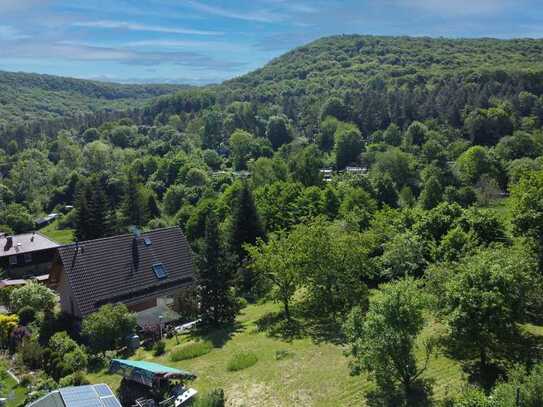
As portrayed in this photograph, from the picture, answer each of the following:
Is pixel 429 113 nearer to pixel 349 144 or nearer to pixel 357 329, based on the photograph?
pixel 349 144

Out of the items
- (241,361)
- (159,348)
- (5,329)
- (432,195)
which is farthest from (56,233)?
(241,361)

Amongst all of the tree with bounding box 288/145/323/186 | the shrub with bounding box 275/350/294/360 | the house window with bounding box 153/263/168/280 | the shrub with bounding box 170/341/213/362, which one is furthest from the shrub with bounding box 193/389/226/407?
the tree with bounding box 288/145/323/186

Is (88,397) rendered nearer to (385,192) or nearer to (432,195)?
(432,195)

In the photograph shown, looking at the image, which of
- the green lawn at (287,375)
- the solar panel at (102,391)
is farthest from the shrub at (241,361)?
the solar panel at (102,391)

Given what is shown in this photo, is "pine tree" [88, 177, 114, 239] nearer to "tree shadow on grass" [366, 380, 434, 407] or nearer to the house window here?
the house window

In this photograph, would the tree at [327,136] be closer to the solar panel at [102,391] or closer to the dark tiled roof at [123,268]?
the dark tiled roof at [123,268]

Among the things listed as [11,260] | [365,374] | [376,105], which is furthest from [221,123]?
[365,374]
